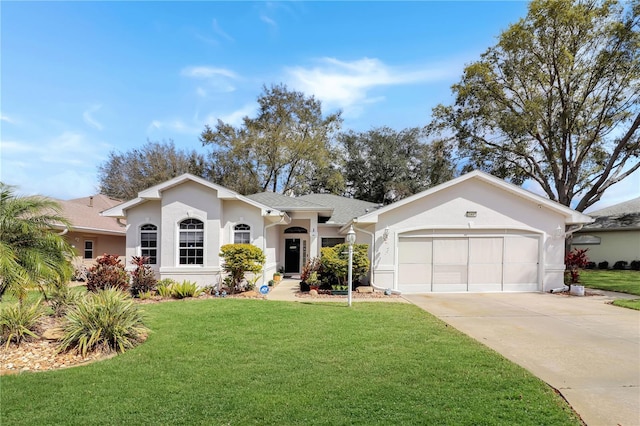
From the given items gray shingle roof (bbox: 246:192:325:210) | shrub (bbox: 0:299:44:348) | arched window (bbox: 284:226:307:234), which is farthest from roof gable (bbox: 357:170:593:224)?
shrub (bbox: 0:299:44:348)

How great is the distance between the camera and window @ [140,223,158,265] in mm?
15188

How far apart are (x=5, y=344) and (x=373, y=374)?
6.80 meters

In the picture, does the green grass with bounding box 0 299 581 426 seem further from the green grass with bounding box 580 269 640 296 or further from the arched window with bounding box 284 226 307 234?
the green grass with bounding box 580 269 640 296

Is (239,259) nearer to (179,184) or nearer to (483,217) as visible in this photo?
(179,184)

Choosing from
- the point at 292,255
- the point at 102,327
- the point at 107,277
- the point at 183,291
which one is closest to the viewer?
the point at 102,327

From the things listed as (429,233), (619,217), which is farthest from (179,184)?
(619,217)

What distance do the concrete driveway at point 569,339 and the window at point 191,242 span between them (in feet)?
28.5

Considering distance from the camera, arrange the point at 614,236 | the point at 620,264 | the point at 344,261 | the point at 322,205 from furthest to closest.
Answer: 1. the point at 614,236
2. the point at 620,264
3. the point at 322,205
4. the point at 344,261

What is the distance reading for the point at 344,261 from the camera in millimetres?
13828

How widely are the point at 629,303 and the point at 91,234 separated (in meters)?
25.9

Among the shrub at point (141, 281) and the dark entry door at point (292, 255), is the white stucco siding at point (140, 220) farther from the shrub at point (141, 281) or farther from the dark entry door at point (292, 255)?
the dark entry door at point (292, 255)

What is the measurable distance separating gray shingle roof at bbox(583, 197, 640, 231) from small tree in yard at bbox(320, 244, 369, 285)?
21794 millimetres

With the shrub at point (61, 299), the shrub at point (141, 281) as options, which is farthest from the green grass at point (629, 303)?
the shrub at point (141, 281)

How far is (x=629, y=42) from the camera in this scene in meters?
20.2
